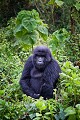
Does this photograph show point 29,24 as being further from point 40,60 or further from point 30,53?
point 40,60

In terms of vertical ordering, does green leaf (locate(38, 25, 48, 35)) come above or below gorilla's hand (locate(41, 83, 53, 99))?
above

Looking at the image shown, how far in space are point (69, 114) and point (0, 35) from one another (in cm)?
642

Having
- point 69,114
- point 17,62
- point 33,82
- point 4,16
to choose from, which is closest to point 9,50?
point 17,62

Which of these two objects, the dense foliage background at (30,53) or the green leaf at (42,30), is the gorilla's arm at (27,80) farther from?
the green leaf at (42,30)

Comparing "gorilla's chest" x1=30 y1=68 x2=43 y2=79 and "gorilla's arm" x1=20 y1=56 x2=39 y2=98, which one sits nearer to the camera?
"gorilla's arm" x1=20 y1=56 x2=39 y2=98

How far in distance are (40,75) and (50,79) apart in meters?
0.32

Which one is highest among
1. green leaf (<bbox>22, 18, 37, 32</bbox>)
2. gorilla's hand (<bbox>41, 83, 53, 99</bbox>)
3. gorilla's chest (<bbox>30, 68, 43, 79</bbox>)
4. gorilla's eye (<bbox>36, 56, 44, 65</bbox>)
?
green leaf (<bbox>22, 18, 37, 32</bbox>)

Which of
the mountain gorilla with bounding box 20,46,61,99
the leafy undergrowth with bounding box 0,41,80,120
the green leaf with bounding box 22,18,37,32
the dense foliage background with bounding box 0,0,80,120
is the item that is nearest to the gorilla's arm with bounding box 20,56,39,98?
the mountain gorilla with bounding box 20,46,61,99

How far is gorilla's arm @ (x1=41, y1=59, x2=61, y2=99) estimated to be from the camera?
4.91m

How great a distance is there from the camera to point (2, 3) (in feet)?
38.9

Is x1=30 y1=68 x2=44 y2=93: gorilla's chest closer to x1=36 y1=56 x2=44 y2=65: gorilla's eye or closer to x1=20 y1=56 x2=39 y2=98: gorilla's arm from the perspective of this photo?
x1=20 y1=56 x2=39 y2=98: gorilla's arm

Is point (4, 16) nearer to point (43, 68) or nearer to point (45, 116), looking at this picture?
point (43, 68)

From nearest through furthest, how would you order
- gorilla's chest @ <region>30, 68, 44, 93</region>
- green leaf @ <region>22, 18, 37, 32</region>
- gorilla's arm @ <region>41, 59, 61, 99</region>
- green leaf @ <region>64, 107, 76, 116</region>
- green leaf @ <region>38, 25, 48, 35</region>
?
green leaf @ <region>64, 107, 76, 116</region>, gorilla's arm @ <region>41, 59, 61, 99</region>, gorilla's chest @ <region>30, 68, 44, 93</region>, green leaf @ <region>22, 18, 37, 32</region>, green leaf @ <region>38, 25, 48, 35</region>

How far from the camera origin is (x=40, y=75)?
17.2 feet
